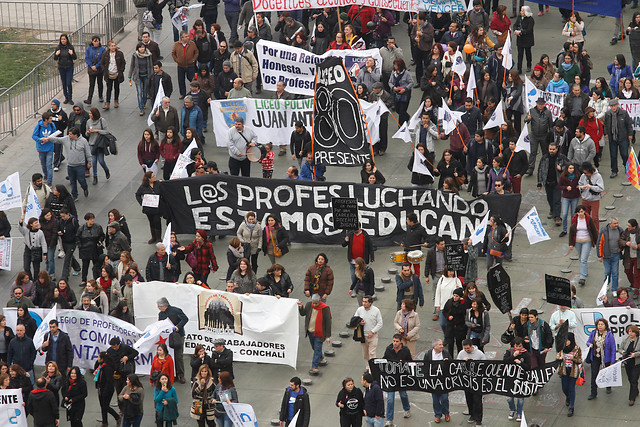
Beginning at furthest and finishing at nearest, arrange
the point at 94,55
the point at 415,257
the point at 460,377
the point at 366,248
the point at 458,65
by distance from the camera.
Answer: the point at 94,55 → the point at 458,65 → the point at 366,248 → the point at 415,257 → the point at 460,377

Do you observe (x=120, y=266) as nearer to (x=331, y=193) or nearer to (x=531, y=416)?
(x=331, y=193)

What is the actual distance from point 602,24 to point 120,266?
1760 centimetres

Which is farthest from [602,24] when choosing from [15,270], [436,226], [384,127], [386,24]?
[15,270]

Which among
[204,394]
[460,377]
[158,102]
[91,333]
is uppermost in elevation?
[158,102]

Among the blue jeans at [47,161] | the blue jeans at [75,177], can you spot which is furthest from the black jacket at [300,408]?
the blue jeans at [47,161]

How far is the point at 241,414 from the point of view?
929 inches

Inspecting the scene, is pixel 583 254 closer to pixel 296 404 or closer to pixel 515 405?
pixel 515 405

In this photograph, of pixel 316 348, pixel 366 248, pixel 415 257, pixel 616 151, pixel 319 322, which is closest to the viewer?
pixel 319 322

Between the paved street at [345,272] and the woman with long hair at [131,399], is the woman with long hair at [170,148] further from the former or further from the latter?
the woman with long hair at [131,399]

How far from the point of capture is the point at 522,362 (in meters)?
23.5

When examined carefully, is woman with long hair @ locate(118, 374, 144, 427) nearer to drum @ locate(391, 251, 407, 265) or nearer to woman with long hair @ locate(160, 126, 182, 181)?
drum @ locate(391, 251, 407, 265)

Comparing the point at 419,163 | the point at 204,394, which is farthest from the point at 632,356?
the point at 419,163

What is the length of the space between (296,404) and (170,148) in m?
9.51

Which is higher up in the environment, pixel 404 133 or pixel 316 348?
pixel 404 133
